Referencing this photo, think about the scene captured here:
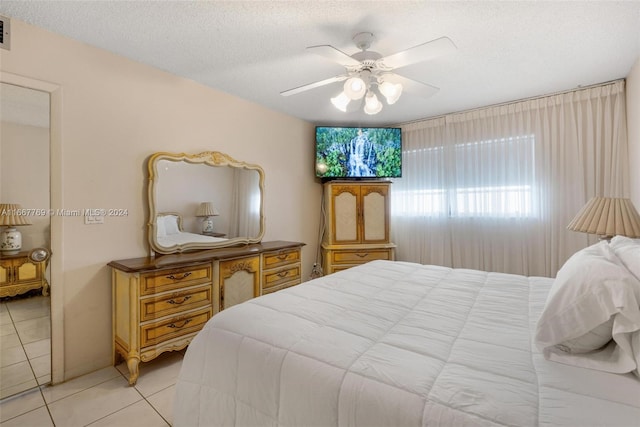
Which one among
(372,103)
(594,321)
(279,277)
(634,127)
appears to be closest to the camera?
(594,321)

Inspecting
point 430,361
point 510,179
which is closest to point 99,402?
point 430,361

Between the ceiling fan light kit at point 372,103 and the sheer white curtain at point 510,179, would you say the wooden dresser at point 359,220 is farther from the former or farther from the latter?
the ceiling fan light kit at point 372,103

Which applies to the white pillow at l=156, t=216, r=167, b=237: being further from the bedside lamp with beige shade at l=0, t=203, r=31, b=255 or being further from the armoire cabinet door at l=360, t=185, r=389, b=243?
the armoire cabinet door at l=360, t=185, r=389, b=243

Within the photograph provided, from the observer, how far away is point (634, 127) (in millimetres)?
2543

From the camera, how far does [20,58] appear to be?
1.92 meters

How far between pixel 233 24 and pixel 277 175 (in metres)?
1.92

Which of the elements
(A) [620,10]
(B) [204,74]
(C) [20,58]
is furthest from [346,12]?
(C) [20,58]

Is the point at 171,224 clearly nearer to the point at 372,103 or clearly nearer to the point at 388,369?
the point at 372,103

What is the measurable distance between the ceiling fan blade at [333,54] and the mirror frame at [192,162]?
154cm

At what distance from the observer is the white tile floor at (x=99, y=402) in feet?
5.53

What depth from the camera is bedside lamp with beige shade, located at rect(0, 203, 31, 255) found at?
1.87 metres

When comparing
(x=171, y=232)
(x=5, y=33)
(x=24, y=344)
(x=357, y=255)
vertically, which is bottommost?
(x=24, y=344)

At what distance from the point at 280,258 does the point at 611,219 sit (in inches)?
108

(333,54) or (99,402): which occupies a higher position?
(333,54)
